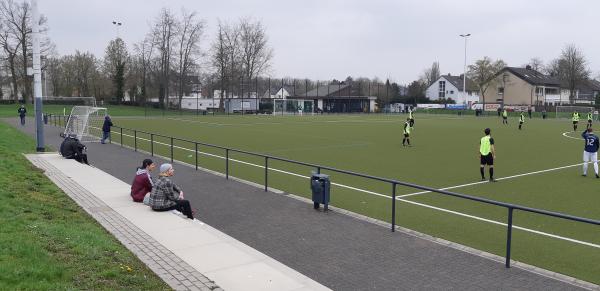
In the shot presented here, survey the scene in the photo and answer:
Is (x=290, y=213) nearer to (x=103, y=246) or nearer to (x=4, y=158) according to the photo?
(x=103, y=246)

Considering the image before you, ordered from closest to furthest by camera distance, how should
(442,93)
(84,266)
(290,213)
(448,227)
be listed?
(84,266) → (448,227) → (290,213) → (442,93)

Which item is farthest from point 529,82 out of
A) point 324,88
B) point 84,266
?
point 84,266

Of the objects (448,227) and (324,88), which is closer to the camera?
(448,227)

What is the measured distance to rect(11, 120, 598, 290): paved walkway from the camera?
6.38 m

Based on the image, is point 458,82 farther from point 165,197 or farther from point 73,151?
point 165,197

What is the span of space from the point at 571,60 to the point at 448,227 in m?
105

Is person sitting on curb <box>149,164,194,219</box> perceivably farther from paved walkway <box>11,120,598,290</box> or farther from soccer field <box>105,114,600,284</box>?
soccer field <box>105,114,600,284</box>

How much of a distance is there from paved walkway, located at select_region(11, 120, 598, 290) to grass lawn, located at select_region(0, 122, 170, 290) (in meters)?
2.16

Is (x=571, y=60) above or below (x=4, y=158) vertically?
above

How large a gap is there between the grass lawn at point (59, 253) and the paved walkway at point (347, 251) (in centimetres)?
216

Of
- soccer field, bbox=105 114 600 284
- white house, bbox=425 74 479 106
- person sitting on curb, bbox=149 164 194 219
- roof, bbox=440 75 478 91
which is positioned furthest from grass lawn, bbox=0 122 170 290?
white house, bbox=425 74 479 106

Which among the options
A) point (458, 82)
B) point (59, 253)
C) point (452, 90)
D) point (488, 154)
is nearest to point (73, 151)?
point (59, 253)

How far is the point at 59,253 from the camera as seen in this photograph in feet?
21.7

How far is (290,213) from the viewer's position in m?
10.2
